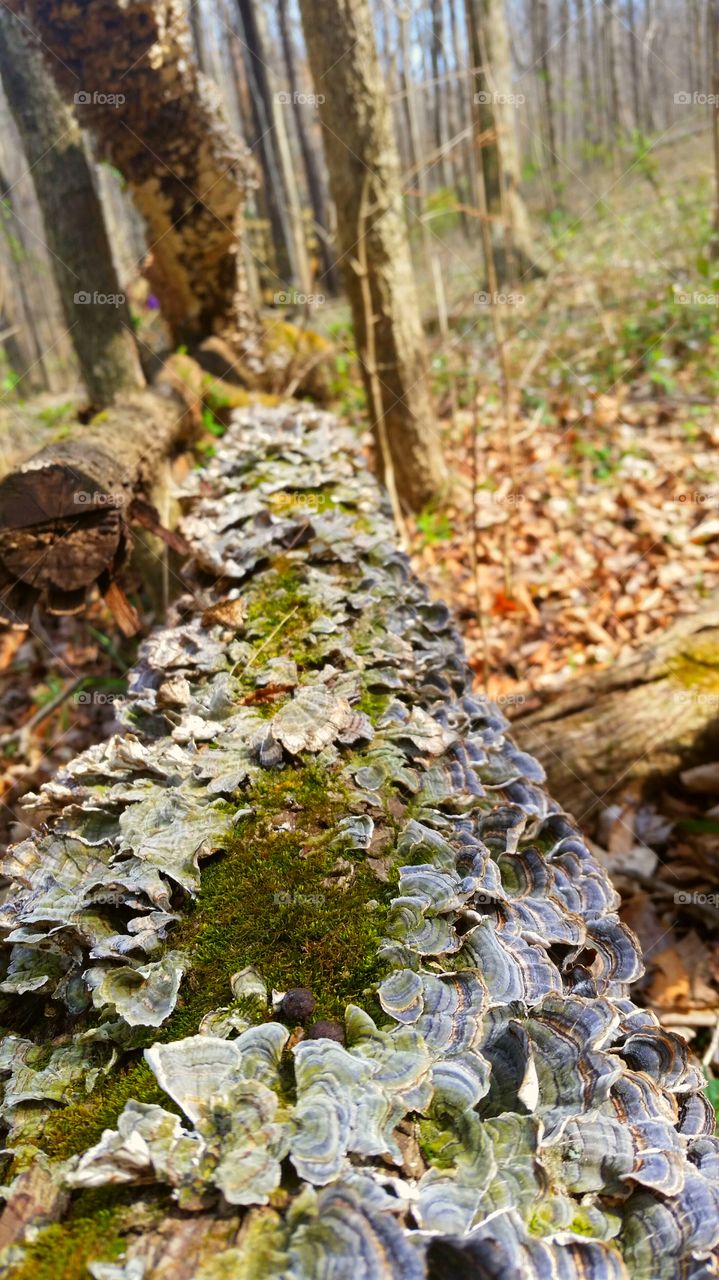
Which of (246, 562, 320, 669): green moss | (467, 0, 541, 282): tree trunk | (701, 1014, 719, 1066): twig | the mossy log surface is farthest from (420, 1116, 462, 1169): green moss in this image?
(467, 0, 541, 282): tree trunk

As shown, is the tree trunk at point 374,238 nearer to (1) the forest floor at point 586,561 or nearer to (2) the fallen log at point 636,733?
(1) the forest floor at point 586,561

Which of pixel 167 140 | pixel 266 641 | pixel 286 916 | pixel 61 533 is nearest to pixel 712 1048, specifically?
pixel 286 916

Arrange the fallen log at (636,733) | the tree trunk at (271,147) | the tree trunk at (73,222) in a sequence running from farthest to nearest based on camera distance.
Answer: the tree trunk at (271,147)
the tree trunk at (73,222)
the fallen log at (636,733)

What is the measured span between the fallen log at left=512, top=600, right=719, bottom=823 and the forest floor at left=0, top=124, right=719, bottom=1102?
0.45ft

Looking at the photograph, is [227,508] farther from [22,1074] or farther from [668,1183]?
[668,1183]

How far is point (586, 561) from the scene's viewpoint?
5766mm

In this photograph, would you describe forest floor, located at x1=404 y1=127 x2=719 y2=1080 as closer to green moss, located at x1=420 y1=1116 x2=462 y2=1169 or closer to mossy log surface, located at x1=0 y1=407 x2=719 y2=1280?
mossy log surface, located at x1=0 y1=407 x2=719 y2=1280

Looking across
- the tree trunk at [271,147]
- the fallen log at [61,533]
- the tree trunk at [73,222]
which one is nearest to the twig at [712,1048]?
the fallen log at [61,533]

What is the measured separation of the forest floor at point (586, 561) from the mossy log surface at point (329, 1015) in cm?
122

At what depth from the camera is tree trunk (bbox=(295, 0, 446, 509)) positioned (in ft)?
18.3

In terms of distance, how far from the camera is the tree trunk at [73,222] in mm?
5363

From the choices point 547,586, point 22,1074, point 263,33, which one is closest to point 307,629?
point 22,1074

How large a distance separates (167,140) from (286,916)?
637cm

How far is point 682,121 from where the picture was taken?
29.0 m
